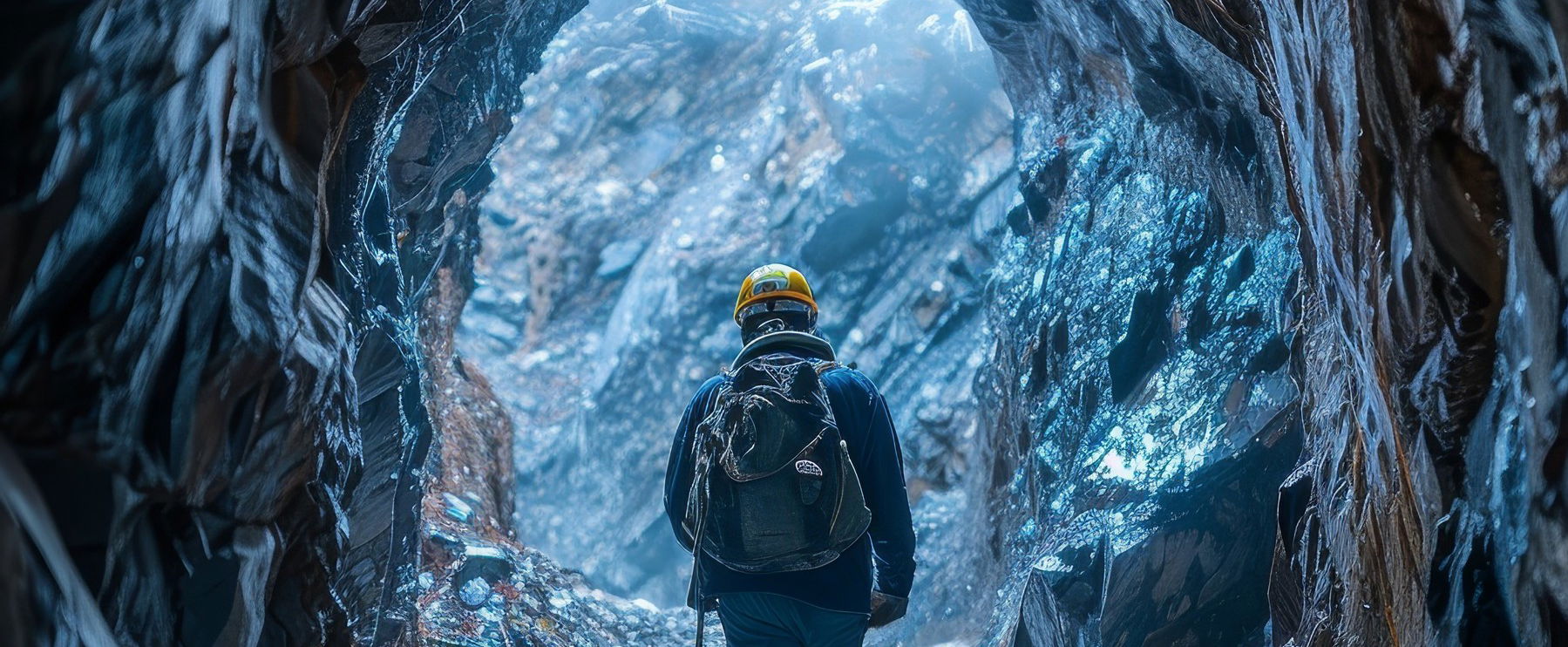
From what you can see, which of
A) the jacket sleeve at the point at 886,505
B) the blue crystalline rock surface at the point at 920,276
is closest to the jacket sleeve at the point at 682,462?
the jacket sleeve at the point at 886,505

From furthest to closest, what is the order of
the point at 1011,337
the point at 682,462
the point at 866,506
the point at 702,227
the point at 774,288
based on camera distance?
the point at 702,227
the point at 1011,337
the point at 774,288
the point at 682,462
the point at 866,506

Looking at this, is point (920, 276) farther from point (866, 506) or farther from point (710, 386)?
point (866, 506)

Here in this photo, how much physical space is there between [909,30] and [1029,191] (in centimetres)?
978

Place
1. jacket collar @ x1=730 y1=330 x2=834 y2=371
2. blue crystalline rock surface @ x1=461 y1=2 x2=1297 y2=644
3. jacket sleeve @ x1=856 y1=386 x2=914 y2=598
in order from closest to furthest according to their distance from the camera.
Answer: jacket sleeve @ x1=856 y1=386 x2=914 y2=598
jacket collar @ x1=730 y1=330 x2=834 y2=371
blue crystalline rock surface @ x1=461 y1=2 x2=1297 y2=644

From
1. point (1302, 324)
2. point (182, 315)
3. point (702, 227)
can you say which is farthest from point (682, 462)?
point (702, 227)

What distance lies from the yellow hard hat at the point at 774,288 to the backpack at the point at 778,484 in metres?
0.56

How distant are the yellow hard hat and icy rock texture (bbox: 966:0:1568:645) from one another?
1418 millimetres

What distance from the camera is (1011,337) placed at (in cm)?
671

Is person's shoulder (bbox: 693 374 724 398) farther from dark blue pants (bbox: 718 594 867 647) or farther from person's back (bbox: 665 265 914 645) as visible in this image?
dark blue pants (bbox: 718 594 867 647)

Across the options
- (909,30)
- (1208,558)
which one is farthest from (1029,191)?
(909,30)

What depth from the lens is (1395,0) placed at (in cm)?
197

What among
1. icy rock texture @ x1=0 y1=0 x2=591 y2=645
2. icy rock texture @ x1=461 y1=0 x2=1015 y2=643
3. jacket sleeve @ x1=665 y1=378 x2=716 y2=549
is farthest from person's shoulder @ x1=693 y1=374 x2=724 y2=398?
icy rock texture @ x1=461 y1=0 x2=1015 y2=643

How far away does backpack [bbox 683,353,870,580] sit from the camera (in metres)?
2.72

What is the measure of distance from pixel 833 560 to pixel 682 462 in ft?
1.95
